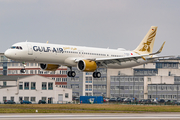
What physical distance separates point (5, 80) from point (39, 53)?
7085 centimetres

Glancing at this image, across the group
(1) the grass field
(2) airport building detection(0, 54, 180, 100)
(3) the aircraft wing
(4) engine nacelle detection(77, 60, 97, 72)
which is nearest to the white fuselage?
(4) engine nacelle detection(77, 60, 97, 72)

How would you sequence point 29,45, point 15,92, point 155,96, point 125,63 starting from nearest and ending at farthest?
point 29,45 → point 125,63 → point 15,92 → point 155,96

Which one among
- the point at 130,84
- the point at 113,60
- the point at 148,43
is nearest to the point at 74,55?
the point at 113,60

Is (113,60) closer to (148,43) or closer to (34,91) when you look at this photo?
(148,43)

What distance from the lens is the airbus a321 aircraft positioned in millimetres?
69562

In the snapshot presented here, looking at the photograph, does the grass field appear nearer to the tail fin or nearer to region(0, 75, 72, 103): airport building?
the tail fin

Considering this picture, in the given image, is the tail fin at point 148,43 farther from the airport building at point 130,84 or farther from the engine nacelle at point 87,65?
the airport building at point 130,84

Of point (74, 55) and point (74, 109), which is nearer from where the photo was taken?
point (74, 55)

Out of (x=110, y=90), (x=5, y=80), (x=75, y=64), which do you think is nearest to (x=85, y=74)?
(x=110, y=90)

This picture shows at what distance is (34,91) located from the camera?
126 meters

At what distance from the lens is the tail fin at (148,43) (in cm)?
9362

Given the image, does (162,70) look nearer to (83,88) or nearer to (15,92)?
(83,88)

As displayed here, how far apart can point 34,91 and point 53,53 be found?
185ft

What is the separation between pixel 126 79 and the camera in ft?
559
